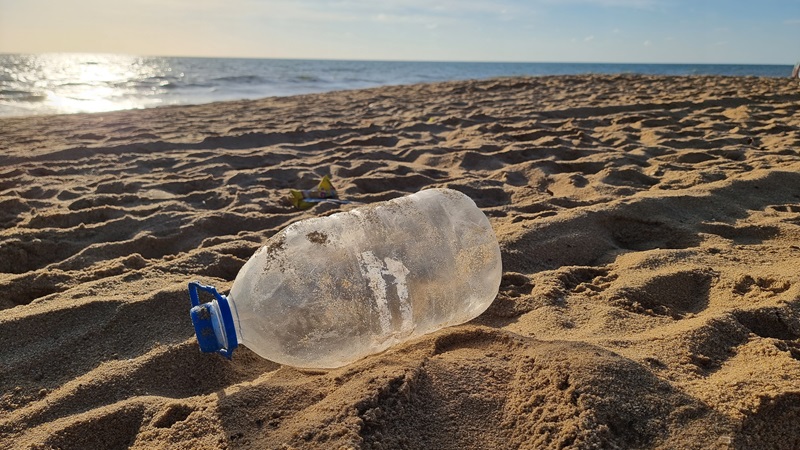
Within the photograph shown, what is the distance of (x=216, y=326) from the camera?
3.88 ft

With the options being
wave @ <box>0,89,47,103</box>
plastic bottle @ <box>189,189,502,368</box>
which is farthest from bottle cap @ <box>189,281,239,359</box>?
wave @ <box>0,89,47,103</box>

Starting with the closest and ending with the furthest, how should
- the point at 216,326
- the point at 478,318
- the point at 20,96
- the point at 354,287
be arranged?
1. the point at 216,326
2. the point at 354,287
3. the point at 478,318
4. the point at 20,96

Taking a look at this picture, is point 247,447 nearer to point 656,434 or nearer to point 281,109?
point 656,434

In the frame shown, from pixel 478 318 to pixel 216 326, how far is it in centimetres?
77

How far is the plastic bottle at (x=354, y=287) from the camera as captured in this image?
1.29m

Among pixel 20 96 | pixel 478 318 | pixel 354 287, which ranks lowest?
pixel 20 96

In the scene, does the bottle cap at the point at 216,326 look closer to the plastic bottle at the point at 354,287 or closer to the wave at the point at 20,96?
the plastic bottle at the point at 354,287

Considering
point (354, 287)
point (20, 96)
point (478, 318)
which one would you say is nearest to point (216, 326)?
point (354, 287)

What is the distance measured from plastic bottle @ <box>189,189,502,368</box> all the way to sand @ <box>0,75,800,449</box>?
0.08 meters

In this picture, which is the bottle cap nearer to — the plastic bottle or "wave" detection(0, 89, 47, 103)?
the plastic bottle

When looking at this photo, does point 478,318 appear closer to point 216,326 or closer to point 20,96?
point 216,326

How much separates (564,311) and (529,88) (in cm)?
736

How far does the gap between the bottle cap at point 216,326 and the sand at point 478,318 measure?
13 centimetres

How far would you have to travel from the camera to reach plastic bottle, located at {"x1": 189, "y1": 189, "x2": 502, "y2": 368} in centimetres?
129
